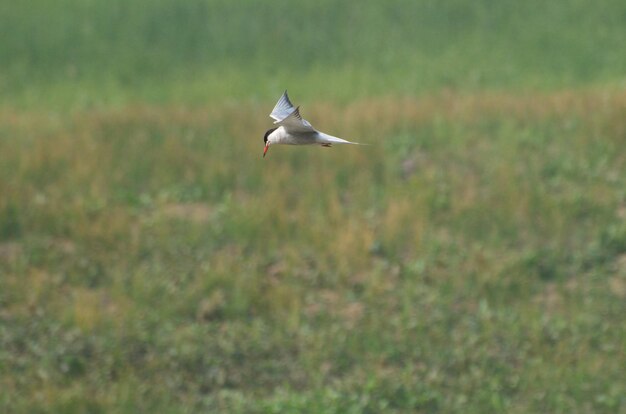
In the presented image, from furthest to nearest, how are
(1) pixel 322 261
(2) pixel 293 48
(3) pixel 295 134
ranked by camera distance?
(2) pixel 293 48 → (1) pixel 322 261 → (3) pixel 295 134

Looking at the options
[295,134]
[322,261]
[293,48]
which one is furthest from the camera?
[293,48]

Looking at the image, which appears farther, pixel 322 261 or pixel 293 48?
pixel 293 48

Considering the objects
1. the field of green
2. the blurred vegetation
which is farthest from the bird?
the blurred vegetation

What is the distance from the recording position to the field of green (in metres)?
13.1

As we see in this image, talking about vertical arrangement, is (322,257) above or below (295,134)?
below

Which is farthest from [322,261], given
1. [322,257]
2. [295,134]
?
[295,134]

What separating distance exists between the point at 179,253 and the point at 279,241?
4.62 feet

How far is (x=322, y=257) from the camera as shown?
610 inches

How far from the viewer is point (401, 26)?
2964cm

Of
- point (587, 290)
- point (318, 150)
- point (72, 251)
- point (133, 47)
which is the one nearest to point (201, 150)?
point (318, 150)

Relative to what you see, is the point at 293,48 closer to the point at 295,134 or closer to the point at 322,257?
the point at 322,257

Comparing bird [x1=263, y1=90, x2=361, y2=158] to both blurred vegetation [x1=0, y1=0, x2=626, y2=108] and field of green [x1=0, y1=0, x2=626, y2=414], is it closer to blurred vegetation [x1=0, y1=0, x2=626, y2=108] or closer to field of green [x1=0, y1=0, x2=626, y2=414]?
field of green [x1=0, y1=0, x2=626, y2=414]

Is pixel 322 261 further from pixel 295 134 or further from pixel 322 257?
pixel 295 134

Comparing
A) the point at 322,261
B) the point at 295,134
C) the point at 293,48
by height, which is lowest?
the point at 322,261
